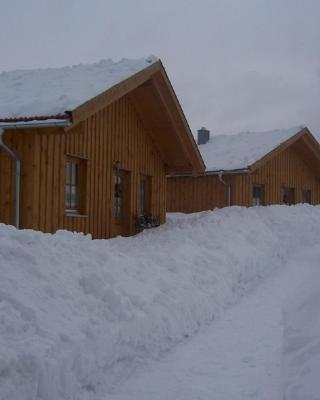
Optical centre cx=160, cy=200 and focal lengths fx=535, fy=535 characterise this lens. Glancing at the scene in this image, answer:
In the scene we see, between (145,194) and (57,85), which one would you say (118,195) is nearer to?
(145,194)

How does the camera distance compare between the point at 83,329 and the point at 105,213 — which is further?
the point at 105,213

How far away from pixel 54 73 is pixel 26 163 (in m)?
3.30

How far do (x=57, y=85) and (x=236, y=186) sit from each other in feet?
37.6

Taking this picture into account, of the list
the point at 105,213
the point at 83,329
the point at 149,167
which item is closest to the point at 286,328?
the point at 83,329

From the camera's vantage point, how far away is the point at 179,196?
2248 centimetres

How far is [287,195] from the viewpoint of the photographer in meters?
24.8

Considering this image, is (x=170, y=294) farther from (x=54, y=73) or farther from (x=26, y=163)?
(x=54, y=73)

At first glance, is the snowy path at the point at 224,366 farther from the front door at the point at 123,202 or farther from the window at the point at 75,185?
the front door at the point at 123,202

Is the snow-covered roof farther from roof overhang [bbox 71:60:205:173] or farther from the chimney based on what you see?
roof overhang [bbox 71:60:205:173]

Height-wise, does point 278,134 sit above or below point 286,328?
above

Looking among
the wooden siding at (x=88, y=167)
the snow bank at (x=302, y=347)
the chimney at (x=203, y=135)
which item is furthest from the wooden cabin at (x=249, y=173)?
the snow bank at (x=302, y=347)

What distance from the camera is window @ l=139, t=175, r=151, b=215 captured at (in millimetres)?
15462

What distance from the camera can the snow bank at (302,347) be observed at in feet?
11.8

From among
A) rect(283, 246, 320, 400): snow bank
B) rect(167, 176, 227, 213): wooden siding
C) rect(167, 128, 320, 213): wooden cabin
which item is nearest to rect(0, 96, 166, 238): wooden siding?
rect(167, 128, 320, 213): wooden cabin
